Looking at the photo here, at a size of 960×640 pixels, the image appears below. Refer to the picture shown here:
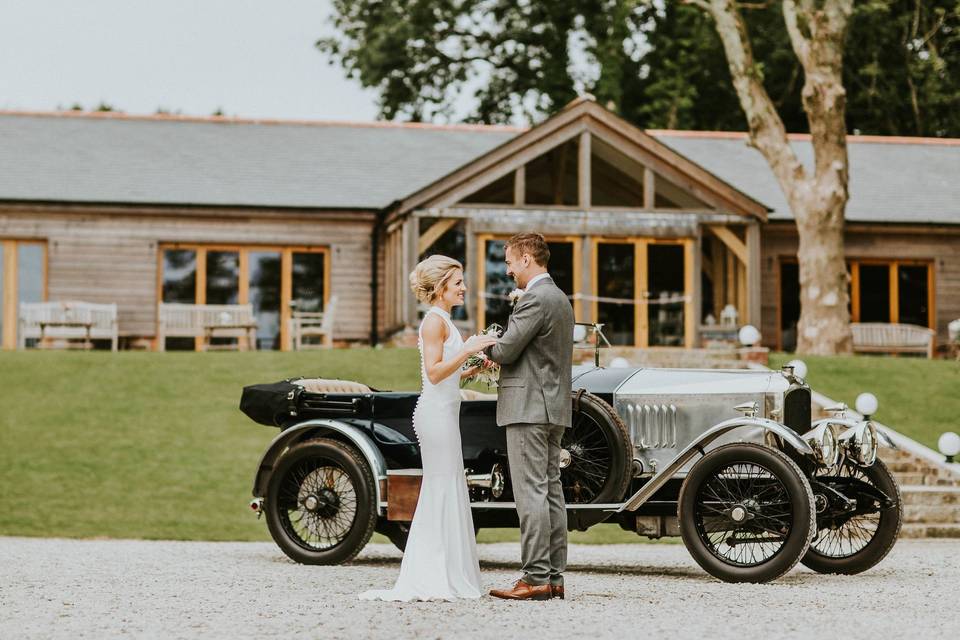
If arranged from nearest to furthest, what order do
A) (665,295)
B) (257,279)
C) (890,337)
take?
(665,295) < (890,337) < (257,279)

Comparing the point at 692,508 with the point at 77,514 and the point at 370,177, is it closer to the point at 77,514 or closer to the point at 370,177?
the point at 77,514

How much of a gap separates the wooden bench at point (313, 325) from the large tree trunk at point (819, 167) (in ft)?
25.3

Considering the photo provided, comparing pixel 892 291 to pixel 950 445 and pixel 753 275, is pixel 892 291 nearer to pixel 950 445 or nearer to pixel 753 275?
pixel 753 275

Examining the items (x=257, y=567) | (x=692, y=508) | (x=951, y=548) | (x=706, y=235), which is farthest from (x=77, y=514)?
(x=706, y=235)

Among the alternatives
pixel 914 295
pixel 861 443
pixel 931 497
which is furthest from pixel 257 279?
pixel 861 443

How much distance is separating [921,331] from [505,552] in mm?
16025

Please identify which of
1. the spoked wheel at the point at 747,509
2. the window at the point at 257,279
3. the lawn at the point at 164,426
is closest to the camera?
the spoked wheel at the point at 747,509

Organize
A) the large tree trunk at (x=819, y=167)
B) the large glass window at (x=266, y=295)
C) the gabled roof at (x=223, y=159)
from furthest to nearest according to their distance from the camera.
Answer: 1. the large glass window at (x=266, y=295)
2. the gabled roof at (x=223, y=159)
3. the large tree trunk at (x=819, y=167)

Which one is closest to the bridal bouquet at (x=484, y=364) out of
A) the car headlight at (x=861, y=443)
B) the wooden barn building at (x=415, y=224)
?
the car headlight at (x=861, y=443)

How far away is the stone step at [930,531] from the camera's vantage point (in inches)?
460

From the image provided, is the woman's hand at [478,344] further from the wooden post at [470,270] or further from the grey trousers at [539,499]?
the wooden post at [470,270]

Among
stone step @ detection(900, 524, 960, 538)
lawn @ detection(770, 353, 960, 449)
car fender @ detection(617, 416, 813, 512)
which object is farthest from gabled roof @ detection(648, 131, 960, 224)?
car fender @ detection(617, 416, 813, 512)

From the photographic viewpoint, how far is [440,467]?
7.32 metres

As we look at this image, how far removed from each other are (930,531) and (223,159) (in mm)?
18022
